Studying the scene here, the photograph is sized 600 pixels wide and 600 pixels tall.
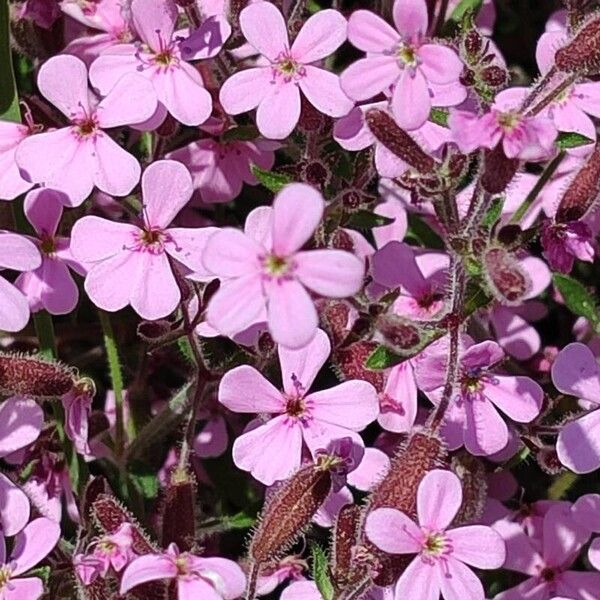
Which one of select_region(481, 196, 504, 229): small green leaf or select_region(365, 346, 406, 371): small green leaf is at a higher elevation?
select_region(481, 196, 504, 229): small green leaf

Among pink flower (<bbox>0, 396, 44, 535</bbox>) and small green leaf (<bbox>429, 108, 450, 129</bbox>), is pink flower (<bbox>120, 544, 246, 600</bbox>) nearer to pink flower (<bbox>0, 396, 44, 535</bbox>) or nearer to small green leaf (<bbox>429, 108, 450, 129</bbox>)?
pink flower (<bbox>0, 396, 44, 535</bbox>)

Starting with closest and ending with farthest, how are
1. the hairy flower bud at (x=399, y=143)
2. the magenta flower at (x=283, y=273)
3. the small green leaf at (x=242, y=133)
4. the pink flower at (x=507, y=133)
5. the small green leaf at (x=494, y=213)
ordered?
the magenta flower at (x=283, y=273)
the pink flower at (x=507, y=133)
the hairy flower bud at (x=399, y=143)
the small green leaf at (x=494, y=213)
the small green leaf at (x=242, y=133)

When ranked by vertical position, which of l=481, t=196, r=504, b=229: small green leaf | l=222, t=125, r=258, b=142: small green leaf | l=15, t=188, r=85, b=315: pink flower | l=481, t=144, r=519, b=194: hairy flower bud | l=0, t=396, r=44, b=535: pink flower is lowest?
l=0, t=396, r=44, b=535: pink flower

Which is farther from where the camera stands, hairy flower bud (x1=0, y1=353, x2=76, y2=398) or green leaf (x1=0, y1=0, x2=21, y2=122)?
green leaf (x1=0, y1=0, x2=21, y2=122)

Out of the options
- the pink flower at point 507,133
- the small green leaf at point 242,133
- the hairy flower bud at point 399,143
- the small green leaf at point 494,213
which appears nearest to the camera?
the pink flower at point 507,133

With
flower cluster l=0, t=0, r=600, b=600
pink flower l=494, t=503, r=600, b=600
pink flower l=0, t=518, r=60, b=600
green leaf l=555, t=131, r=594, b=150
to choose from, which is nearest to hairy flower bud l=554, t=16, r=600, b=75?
flower cluster l=0, t=0, r=600, b=600

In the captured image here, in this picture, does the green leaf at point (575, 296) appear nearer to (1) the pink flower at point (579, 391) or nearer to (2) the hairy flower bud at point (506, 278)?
(1) the pink flower at point (579, 391)

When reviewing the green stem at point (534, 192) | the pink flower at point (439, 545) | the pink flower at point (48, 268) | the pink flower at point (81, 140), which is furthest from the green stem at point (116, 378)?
the green stem at point (534, 192)

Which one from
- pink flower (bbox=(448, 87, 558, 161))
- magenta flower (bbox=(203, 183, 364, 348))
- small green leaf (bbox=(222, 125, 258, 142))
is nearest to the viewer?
magenta flower (bbox=(203, 183, 364, 348))

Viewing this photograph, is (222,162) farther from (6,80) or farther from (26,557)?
(26,557)
